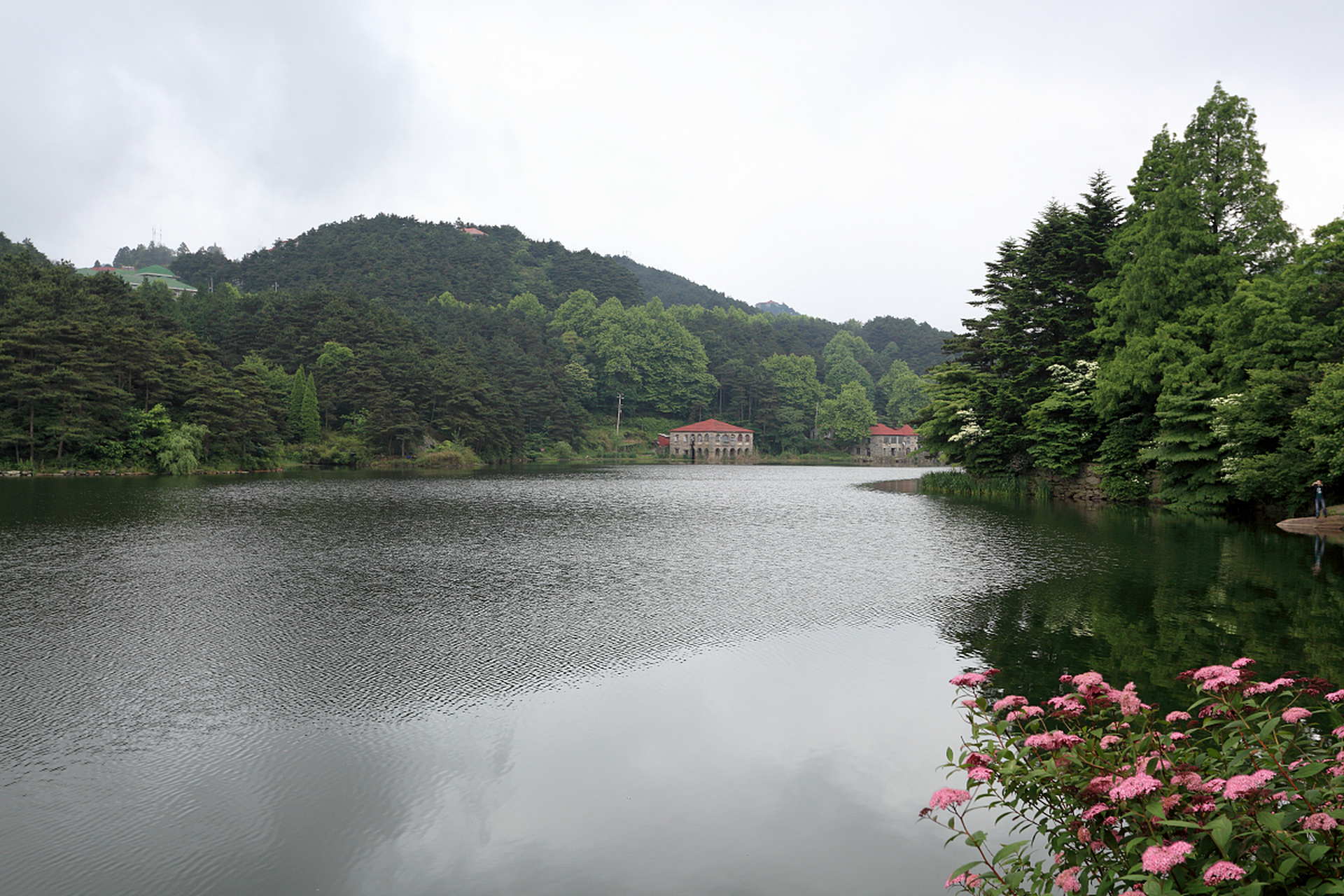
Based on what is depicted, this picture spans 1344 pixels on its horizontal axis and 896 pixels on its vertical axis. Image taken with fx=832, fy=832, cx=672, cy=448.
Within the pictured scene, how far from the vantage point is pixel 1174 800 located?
3256mm

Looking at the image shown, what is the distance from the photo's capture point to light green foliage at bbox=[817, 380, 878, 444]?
126 meters

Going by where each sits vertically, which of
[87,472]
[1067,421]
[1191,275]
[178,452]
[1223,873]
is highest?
[1191,275]

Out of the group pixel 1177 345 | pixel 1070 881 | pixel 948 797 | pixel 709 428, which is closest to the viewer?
pixel 1070 881

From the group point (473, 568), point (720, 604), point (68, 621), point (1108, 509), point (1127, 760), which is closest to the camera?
point (1127, 760)

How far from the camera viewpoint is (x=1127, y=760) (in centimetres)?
421

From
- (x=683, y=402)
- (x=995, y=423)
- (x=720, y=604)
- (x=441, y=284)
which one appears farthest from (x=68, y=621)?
(x=441, y=284)

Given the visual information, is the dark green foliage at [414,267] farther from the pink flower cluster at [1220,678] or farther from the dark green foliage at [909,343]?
the pink flower cluster at [1220,678]

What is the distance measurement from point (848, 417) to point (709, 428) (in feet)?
75.7

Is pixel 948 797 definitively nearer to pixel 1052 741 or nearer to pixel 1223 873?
pixel 1052 741

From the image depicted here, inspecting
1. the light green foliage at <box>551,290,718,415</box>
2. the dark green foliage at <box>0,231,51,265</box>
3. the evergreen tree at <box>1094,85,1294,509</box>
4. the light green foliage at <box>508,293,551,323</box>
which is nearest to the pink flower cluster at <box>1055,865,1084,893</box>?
the evergreen tree at <box>1094,85,1294,509</box>

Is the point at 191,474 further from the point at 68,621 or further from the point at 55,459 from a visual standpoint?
the point at 68,621

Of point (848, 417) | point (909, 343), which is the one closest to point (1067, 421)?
point (848, 417)

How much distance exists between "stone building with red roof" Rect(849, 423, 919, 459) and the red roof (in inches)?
801

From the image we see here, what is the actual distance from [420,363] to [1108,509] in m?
69.8
